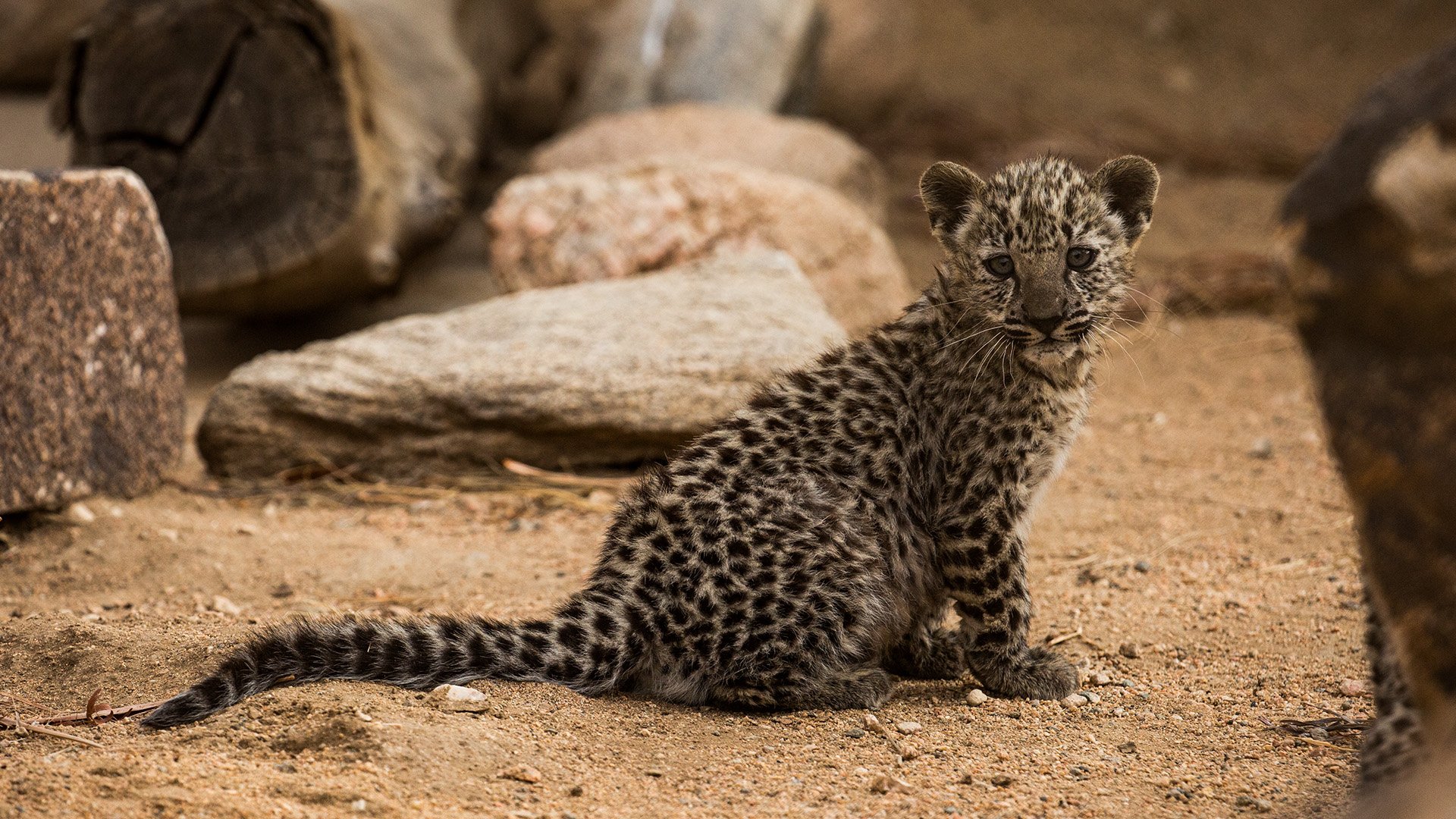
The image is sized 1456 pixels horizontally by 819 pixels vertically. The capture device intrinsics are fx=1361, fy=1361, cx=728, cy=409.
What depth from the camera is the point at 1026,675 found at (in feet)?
15.4

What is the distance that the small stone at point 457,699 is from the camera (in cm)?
428

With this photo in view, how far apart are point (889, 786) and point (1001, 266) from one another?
6.13 ft

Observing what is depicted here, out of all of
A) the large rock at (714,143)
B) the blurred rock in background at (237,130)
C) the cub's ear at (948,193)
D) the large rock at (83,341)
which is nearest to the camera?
the cub's ear at (948,193)

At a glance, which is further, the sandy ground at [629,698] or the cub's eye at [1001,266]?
the cub's eye at [1001,266]

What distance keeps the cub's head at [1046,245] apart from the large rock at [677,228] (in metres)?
4.29

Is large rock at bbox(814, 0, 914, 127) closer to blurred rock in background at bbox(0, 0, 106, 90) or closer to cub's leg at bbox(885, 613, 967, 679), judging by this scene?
blurred rock in background at bbox(0, 0, 106, 90)

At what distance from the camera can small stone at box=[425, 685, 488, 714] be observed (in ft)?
14.0

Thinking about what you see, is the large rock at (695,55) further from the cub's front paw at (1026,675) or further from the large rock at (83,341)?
the cub's front paw at (1026,675)

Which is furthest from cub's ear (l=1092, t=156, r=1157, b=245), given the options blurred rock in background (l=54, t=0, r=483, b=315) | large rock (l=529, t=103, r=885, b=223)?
blurred rock in background (l=54, t=0, r=483, b=315)

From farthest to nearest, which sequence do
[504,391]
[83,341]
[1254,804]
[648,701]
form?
[504,391]
[83,341]
[648,701]
[1254,804]

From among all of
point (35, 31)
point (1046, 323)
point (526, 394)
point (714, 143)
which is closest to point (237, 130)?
point (714, 143)

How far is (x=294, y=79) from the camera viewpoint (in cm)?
923

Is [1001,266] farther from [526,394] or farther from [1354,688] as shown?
[526,394]

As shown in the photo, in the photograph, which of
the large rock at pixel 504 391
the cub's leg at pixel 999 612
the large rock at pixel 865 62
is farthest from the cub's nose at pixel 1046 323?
the large rock at pixel 865 62
